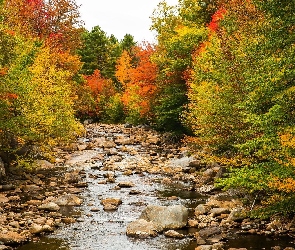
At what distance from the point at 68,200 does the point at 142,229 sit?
17.1ft

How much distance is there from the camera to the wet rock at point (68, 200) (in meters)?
17.3

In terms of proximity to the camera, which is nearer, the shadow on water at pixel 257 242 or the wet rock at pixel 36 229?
the shadow on water at pixel 257 242

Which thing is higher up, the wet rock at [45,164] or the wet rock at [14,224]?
the wet rock at [45,164]

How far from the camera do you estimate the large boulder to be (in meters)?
14.2

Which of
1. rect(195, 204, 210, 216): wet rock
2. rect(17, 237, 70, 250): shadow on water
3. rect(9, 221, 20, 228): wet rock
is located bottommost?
rect(17, 237, 70, 250): shadow on water

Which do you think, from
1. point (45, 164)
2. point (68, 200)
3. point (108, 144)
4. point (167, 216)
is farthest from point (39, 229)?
point (108, 144)

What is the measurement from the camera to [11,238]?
41.1 feet

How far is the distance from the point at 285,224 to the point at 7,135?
1382cm

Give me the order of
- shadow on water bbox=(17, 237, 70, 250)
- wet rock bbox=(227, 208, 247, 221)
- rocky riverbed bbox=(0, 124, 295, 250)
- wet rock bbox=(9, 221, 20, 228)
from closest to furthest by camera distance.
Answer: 1. shadow on water bbox=(17, 237, 70, 250)
2. rocky riverbed bbox=(0, 124, 295, 250)
3. wet rock bbox=(9, 221, 20, 228)
4. wet rock bbox=(227, 208, 247, 221)

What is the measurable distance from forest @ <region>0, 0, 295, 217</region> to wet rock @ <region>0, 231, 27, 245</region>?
6.65m

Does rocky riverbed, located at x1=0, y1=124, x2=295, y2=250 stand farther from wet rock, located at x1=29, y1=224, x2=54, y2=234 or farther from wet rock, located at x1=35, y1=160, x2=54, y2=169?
wet rock, located at x1=35, y1=160, x2=54, y2=169

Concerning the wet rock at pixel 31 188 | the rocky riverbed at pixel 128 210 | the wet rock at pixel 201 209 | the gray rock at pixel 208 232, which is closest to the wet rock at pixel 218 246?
the rocky riverbed at pixel 128 210

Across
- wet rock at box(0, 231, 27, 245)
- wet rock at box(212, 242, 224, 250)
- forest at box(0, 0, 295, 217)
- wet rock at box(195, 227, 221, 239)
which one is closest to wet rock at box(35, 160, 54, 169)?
forest at box(0, 0, 295, 217)

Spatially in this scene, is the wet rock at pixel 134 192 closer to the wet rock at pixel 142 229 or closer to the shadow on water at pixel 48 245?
the wet rock at pixel 142 229
